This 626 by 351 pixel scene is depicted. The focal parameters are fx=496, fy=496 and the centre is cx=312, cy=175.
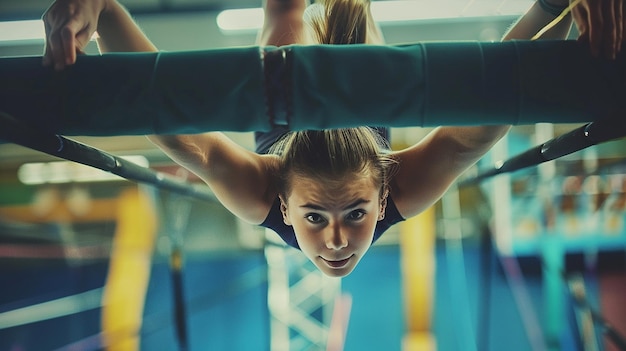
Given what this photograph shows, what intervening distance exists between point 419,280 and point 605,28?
110 inches

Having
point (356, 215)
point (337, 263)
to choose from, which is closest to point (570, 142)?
point (356, 215)

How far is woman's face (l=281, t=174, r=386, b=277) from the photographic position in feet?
3.48

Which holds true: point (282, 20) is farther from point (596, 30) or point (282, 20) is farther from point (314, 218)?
point (596, 30)

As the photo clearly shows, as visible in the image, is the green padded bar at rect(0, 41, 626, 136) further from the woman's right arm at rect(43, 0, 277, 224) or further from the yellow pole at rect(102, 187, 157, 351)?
the yellow pole at rect(102, 187, 157, 351)

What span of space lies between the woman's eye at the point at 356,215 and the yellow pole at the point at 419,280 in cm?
228

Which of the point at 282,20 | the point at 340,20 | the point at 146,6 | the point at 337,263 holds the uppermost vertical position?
the point at 146,6

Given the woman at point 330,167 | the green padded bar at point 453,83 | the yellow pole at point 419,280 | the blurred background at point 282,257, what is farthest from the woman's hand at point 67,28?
the yellow pole at point 419,280

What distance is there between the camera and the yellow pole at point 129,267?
10.8ft

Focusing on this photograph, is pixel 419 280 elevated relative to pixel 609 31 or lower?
elevated

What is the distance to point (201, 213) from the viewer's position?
3.92 meters

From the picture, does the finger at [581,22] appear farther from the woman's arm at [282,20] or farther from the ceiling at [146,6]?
the ceiling at [146,6]

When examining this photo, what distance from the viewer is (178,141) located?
90 centimetres

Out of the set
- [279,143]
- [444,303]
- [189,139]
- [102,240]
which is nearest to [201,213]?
[102,240]

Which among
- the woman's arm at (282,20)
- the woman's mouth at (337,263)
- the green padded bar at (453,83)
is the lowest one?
the woman's mouth at (337,263)
